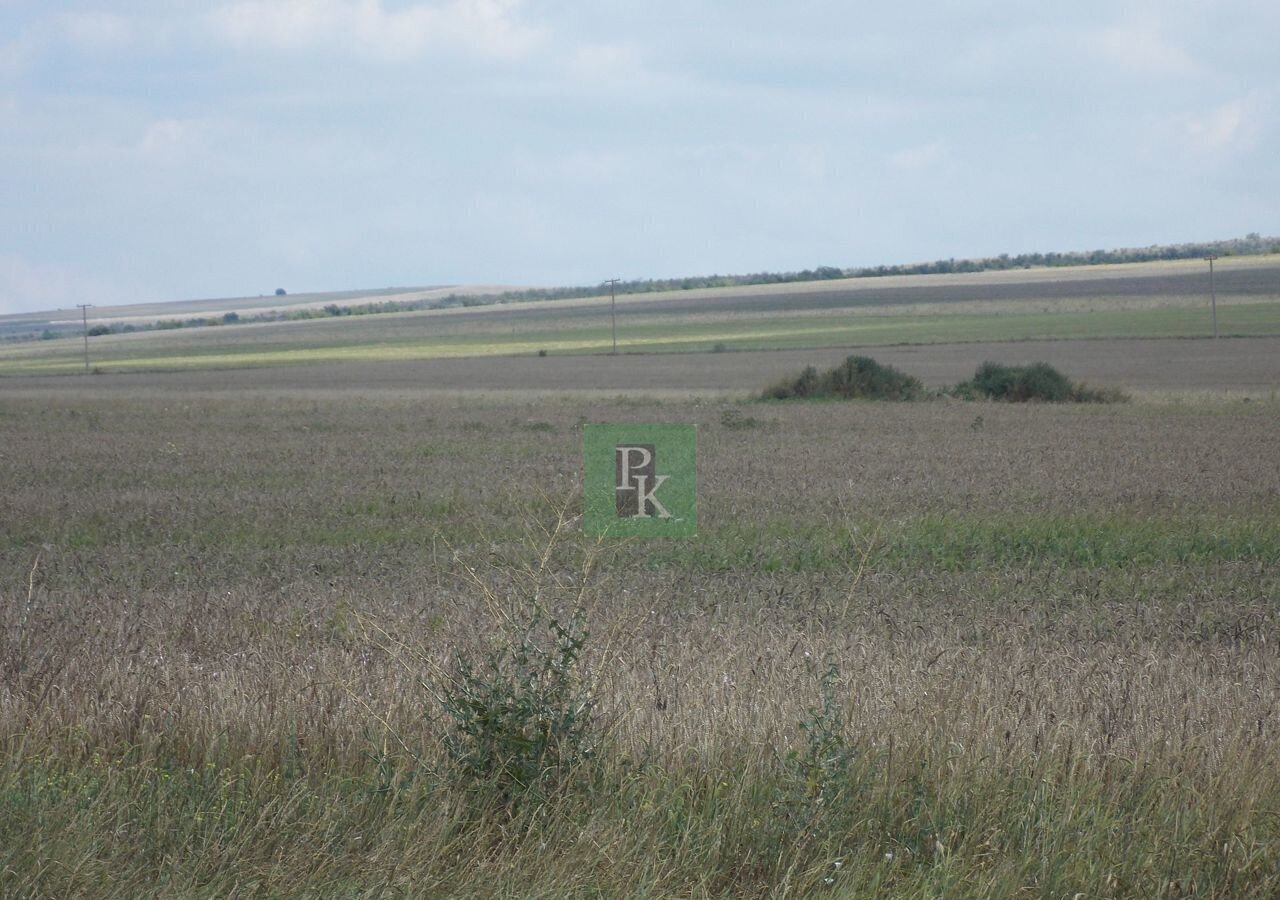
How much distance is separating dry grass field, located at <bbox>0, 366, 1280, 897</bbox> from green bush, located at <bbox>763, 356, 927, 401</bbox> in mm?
24090

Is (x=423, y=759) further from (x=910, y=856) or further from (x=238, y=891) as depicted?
(x=910, y=856)

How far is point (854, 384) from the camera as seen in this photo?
39.8 meters

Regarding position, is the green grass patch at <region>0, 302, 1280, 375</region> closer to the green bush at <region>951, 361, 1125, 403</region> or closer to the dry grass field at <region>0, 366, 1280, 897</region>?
the green bush at <region>951, 361, 1125, 403</region>

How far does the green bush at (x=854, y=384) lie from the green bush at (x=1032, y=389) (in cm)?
182

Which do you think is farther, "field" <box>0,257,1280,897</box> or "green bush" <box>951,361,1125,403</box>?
"green bush" <box>951,361,1125,403</box>

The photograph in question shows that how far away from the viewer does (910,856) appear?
4555 millimetres

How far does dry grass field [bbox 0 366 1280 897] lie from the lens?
4.41 metres

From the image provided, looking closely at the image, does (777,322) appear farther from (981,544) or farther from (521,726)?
(521,726)

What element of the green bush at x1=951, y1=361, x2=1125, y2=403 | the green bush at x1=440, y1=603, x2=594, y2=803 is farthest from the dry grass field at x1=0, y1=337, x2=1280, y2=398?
the green bush at x1=440, y1=603, x2=594, y2=803

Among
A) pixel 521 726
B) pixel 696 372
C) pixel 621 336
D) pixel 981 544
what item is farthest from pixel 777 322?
pixel 521 726

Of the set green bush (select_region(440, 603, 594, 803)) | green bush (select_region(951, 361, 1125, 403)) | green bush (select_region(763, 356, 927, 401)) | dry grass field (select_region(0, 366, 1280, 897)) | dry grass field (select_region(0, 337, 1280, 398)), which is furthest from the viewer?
dry grass field (select_region(0, 337, 1280, 398))

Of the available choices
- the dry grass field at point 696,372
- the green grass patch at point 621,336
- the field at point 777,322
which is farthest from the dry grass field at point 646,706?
the field at point 777,322

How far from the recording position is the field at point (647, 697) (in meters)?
4.42

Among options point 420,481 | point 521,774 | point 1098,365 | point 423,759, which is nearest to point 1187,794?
point 521,774
